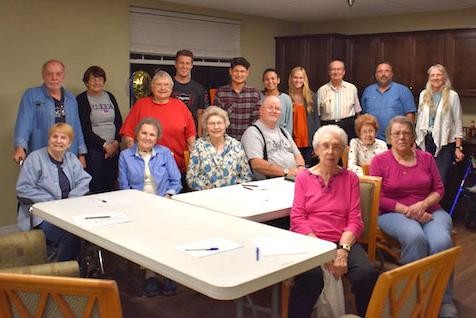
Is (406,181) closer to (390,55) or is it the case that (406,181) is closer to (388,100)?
(388,100)

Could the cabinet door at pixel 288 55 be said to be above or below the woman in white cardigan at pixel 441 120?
above

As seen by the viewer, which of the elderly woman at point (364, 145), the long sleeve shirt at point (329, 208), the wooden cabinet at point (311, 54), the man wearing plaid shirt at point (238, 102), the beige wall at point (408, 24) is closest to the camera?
the long sleeve shirt at point (329, 208)

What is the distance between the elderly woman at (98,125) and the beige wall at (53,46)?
58cm

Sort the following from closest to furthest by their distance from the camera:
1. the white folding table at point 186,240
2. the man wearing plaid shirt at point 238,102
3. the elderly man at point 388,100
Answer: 1. the white folding table at point 186,240
2. the man wearing plaid shirt at point 238,102
3. the elderly man at point 388,100

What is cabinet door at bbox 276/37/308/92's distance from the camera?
22.6ft

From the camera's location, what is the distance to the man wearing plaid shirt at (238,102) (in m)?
4.44

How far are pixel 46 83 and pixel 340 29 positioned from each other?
14.6 ft

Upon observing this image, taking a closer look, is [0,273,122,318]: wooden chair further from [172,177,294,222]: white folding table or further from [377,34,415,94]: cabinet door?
[377,34,415,94]: cabinet door

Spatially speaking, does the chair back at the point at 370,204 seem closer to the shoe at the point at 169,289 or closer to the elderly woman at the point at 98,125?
the shoe at the point at 169,289

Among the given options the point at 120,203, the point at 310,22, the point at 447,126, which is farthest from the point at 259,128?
the point at 310,22

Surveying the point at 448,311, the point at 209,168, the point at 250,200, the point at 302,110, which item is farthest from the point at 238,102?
the point at 448,311

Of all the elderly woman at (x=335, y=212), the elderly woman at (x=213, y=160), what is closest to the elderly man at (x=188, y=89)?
the elderly woman at (x=213, y=160)

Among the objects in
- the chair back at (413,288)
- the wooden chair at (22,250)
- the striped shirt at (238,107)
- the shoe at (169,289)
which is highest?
the striped shirt at (238,107)

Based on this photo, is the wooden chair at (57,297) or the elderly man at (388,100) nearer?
the wooden chair at (57,297)
